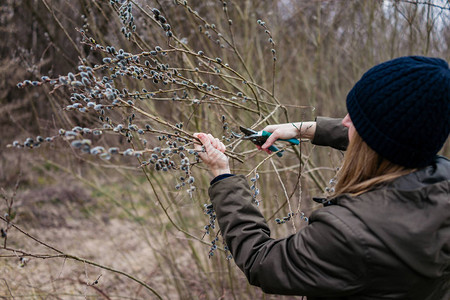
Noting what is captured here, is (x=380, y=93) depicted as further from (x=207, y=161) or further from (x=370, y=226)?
(x=207, y=161)

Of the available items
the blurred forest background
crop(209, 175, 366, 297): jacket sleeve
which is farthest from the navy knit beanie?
the blurred forest background

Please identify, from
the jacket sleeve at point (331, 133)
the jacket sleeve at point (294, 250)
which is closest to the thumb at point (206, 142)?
the jacket sleeve at point (294, 250)

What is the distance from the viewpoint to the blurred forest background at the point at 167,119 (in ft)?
11.2

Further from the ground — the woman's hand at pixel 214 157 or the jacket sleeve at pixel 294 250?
the woman's hand at pixel 214 157

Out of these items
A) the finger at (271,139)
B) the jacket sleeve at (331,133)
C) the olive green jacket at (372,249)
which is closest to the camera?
Answer: the olive green jacket at (372,249)

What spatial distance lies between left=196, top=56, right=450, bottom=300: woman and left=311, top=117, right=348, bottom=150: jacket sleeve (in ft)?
1.92

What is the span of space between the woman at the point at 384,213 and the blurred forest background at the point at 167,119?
146cm

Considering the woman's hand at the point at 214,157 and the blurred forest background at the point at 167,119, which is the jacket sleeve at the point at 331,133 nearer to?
the woman's hand at the point at 214,157

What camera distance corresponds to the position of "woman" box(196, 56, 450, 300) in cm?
110

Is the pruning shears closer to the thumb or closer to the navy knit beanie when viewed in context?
the thumb

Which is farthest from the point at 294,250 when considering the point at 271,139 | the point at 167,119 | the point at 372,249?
the point at 167,119

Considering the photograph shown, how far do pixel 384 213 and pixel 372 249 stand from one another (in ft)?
0.38

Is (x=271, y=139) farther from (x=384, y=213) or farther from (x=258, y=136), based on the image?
(x=384, y=213)

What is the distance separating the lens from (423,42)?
4355 mm
